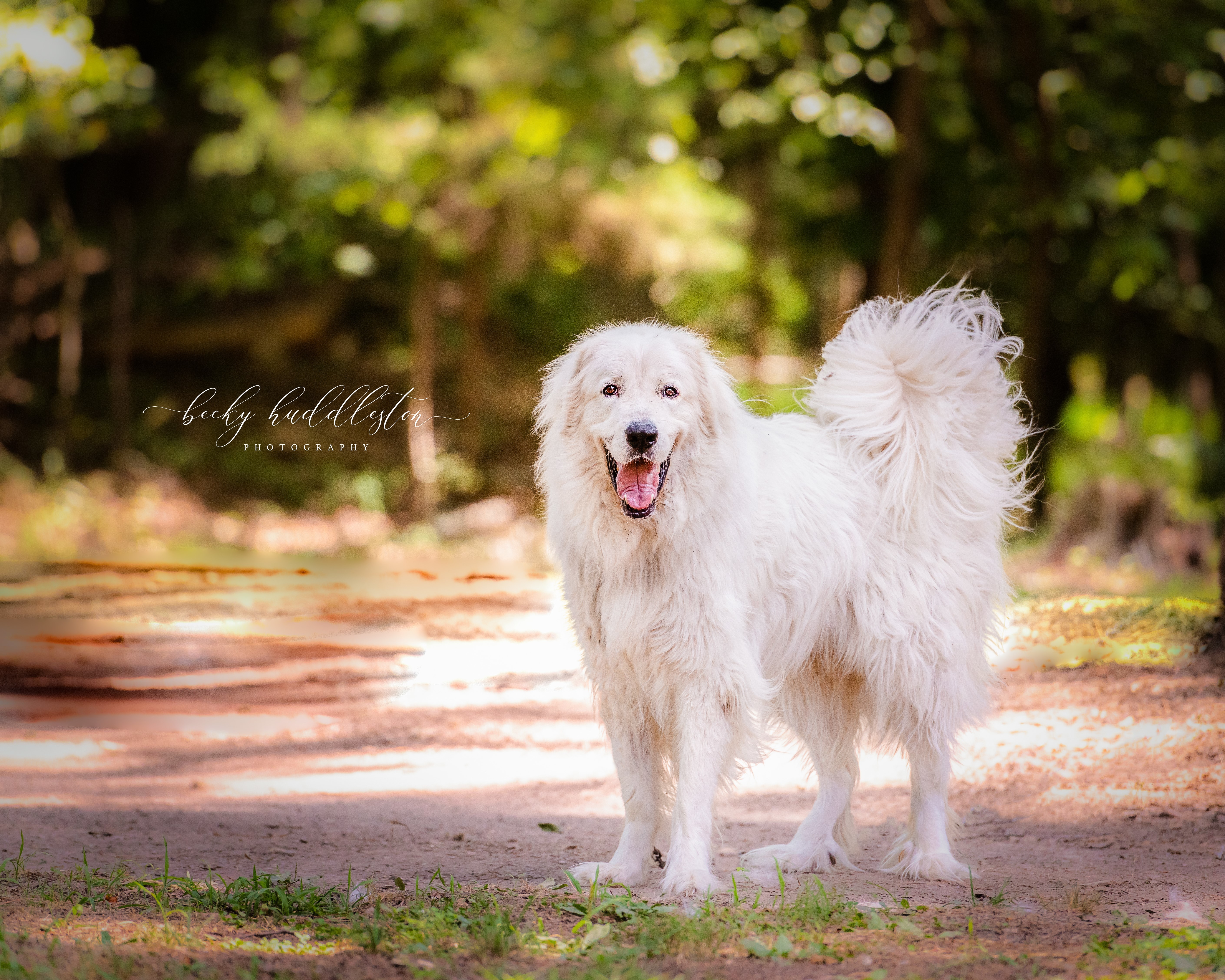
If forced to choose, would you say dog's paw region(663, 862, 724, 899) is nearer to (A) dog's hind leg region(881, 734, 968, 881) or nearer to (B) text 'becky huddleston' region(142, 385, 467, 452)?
(A) dog's hind leg region(881, 734, 968, 881)

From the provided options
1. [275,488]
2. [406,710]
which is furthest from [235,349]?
[406,710]

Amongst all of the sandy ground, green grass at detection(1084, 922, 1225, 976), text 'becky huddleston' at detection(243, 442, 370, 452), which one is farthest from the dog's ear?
text 'becky huddleston' at detection(243, 442, 370, 452)

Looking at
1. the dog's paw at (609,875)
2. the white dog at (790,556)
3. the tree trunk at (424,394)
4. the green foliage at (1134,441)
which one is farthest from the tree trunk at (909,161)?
the dog's paw at (609,875)

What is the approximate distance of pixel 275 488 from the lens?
55.2ft

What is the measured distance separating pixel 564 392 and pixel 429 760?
332cm

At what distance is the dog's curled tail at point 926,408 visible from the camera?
215 inches

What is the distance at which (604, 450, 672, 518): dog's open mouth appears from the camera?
4492 millimetres

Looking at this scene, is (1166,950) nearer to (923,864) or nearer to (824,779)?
(923,864)

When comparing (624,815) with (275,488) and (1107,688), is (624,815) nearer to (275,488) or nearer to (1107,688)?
(1107,688)

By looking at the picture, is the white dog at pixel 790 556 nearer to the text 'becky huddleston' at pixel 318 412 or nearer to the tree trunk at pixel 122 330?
the text 'becky huddleston' at pixel 318 412

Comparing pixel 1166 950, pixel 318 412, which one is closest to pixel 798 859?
pixel 1166 950

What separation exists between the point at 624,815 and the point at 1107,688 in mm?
3115

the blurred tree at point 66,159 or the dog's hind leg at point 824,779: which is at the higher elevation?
the blurred tree at point 66,159

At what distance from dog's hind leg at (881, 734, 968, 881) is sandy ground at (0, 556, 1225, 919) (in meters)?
0.13
